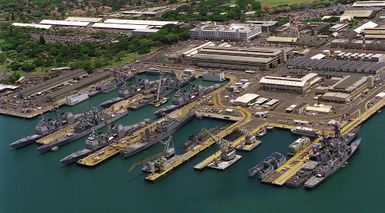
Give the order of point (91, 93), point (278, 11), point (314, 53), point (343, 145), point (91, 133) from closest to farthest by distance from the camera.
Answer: point (343, 145) → point (91, 133) → point (91, 93) → point (314, 53) → point (278, 11)

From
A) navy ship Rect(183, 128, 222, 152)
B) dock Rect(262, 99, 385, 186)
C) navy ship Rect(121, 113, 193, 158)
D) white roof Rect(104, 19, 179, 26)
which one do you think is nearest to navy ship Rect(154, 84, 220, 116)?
navy ship Rect(121, 113, 193, 158)

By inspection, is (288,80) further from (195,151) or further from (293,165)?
(293,165)

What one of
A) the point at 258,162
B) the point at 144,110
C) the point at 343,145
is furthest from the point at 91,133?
the point at 343,145

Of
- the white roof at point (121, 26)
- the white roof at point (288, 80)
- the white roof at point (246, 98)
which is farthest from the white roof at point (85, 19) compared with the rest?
the white roof at point (246, 98)

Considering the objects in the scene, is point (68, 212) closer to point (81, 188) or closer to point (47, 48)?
point (81, 188)

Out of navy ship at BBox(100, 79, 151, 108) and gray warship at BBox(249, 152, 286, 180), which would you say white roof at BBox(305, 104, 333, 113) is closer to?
gray warship at BBox(249, 152, 286, 180)

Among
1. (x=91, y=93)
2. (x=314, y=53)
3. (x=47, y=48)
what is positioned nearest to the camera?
(x=91, y=93)
